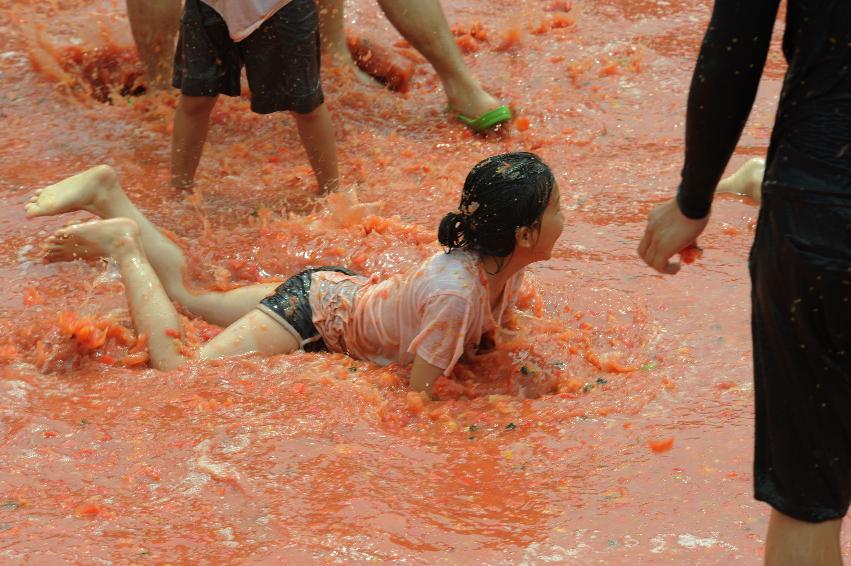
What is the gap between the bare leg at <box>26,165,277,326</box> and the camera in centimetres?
381

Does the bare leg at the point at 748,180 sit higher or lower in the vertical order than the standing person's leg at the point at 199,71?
lower

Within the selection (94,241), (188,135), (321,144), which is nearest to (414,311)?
(94,241)

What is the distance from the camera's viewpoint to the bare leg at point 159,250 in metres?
3.81

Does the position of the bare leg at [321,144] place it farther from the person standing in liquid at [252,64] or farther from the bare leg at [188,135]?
the bare leg at [188,135]

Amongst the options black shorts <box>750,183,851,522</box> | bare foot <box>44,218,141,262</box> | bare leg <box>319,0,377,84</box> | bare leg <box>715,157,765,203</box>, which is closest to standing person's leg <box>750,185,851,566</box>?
black shorts <box>750,183,851,522</box>

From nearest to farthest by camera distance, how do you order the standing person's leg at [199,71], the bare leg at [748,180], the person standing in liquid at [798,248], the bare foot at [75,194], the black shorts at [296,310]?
the person standing in liquid at [798,248], the bare leg at [748,180], the black shorts at [296,310], the bare foot at [75,194], the standing person's leg at [199,71]

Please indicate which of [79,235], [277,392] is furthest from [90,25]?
[277,392]

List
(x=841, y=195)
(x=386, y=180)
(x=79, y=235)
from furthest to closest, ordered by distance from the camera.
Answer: (x=386, y=180), (x=79, y=235), (x=841, y=195)

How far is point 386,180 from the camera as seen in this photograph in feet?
16.1

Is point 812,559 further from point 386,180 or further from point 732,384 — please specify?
point 386,180

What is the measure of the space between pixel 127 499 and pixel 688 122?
1579 mm

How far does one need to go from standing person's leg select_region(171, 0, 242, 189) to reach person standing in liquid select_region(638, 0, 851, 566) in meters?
2.96

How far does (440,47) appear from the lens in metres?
5.45

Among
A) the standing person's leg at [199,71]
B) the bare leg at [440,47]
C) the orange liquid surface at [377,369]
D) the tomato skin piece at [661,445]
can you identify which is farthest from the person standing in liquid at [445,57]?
the tomato skin piece at [661,445]
